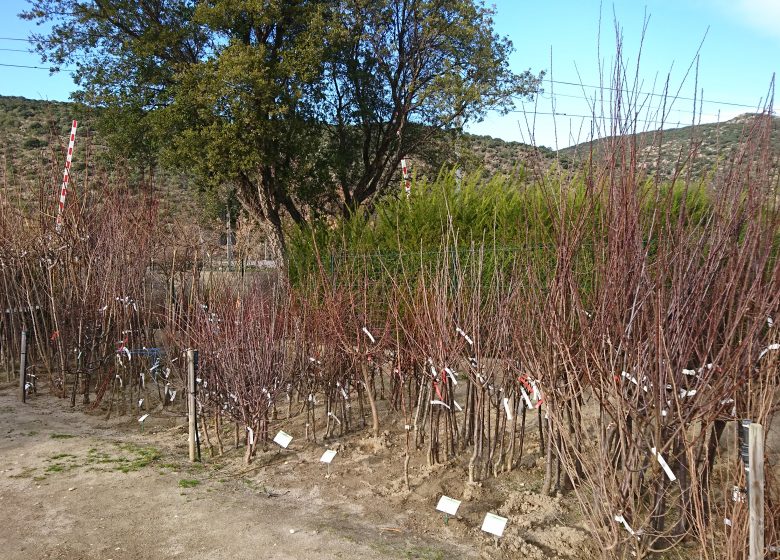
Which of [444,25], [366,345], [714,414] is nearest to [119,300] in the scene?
[366,345]

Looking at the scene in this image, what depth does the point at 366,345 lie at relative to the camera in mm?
5770

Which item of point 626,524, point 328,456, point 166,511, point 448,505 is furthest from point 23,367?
point 626,524

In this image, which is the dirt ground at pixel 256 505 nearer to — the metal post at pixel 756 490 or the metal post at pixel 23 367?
the metal post at pixel 756 490

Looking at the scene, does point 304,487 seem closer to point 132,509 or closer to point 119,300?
point 132,509

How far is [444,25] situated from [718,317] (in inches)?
440

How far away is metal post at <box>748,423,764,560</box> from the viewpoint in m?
2.47

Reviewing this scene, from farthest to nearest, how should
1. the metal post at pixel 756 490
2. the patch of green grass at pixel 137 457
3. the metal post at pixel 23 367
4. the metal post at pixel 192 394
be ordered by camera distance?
1. the metal post at pixel 23 367
2. the metal post at pixel 192 394
3. the patch of green grass at pixel 137 457
4. the metal post at pixel 756 490

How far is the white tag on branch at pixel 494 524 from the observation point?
371cm

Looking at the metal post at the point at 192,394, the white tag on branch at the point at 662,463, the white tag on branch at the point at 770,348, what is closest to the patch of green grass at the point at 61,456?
the metal post at the point at 192,394

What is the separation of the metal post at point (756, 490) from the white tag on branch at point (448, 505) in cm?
182

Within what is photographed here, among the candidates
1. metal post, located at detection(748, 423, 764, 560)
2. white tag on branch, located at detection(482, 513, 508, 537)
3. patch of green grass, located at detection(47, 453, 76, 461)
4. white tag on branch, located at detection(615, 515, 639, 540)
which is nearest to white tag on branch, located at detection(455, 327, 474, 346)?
white tag on branch, located at detection(482, 513, 508, 537)

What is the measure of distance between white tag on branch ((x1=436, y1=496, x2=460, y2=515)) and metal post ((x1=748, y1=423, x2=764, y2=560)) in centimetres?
182

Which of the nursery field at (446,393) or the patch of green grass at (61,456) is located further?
the patch of green grass at (61,456)

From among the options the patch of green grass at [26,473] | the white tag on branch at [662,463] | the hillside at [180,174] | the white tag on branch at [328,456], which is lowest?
the patch of green grass at [26,473]
